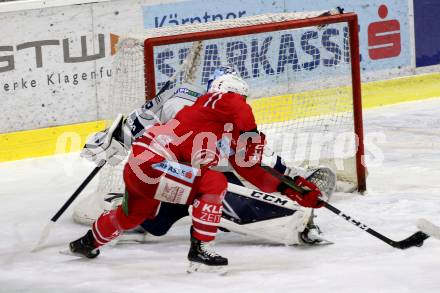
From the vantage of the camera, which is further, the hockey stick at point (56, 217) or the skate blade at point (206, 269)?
the hockey stick at point (56, 217)

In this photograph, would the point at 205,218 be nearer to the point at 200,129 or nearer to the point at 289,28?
the point at 200,129

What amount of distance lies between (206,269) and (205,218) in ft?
0.79

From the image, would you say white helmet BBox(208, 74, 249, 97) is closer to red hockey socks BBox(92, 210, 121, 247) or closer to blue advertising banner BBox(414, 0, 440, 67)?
red hockey socks BBox(92, 210, 121, 247)

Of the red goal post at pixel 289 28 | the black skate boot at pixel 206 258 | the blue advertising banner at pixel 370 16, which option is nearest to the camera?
the black skate boot at pixel 206 258

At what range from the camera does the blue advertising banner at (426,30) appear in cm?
1056

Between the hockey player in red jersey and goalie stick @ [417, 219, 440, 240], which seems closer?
the hockey player in red jersey

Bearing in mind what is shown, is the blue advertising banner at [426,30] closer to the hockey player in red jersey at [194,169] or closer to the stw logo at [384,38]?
the stw logo at [384,38]

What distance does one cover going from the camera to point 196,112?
5676 mm

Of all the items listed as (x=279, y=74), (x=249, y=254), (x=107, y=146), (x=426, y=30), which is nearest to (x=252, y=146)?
(x=249, y=254)

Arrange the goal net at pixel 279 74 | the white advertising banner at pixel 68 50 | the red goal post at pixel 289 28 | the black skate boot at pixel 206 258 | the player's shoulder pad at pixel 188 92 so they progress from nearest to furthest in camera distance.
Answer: the black skate boot at pixel 206 258 < the player's shoulder pad at pixel 188 92 < the red goal post at pixel 289 28 < the goal net at pixel 279 74 < the white advertising banner at pixel 68 50

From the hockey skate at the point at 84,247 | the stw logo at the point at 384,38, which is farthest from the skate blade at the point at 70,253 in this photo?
the stw logo at the point at 384,38

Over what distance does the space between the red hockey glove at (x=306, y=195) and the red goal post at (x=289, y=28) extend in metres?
1.15

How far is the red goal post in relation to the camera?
263 inches

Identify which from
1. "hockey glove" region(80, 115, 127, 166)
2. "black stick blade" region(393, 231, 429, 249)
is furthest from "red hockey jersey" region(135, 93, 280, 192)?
"black stick blade" region(393, 231, 429, 249)
